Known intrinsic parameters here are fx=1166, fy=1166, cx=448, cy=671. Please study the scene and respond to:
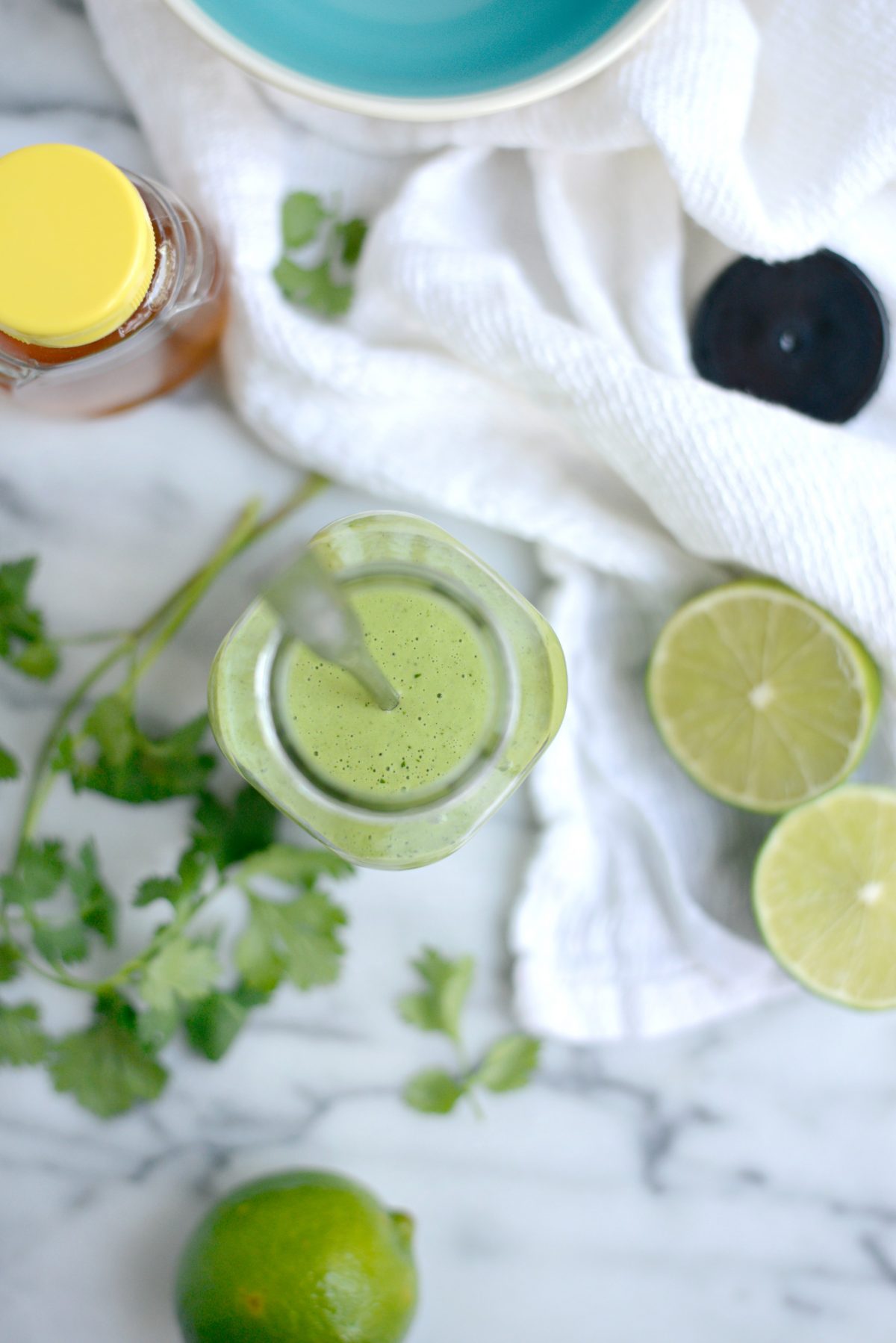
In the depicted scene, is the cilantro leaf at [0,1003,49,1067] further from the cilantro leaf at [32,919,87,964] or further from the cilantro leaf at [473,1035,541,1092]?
the cilantro leaf at [473,1035,541,1092]

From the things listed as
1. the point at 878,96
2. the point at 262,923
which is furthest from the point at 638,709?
the point at 878,96

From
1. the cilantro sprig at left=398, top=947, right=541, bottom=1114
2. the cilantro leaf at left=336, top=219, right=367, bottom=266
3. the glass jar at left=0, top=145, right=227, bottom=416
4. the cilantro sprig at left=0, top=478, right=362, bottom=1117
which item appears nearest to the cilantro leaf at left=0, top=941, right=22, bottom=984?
the cilantro sprig at left=0, top=478, right=362, bottom=1117

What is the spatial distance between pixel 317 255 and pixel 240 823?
346 mm

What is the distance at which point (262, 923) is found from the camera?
688mm

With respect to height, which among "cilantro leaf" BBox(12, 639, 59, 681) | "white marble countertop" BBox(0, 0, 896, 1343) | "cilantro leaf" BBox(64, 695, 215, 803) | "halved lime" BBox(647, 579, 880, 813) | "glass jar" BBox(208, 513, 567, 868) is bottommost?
"white marble countertop" BBox(0, 0, 896, 1343)

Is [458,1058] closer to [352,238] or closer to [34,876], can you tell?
[34,876]

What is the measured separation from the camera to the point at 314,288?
689 mm

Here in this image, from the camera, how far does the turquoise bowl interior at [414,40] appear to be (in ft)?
1.96

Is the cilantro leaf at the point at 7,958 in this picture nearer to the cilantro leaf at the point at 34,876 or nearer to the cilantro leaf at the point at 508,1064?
the cilantro leaf at the point at 34,876

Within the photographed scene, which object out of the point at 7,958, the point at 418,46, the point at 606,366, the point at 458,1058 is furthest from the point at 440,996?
the point at 418,46

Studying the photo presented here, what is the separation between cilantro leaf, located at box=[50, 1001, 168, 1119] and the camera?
700mm

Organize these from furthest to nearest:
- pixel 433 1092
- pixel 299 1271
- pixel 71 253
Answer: pixel 433 1092, pixel 299 1271, pixel 71 253

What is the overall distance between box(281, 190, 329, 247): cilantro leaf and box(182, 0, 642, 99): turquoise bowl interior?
0.09 meters

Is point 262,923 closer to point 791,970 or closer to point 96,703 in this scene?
point 96,703
